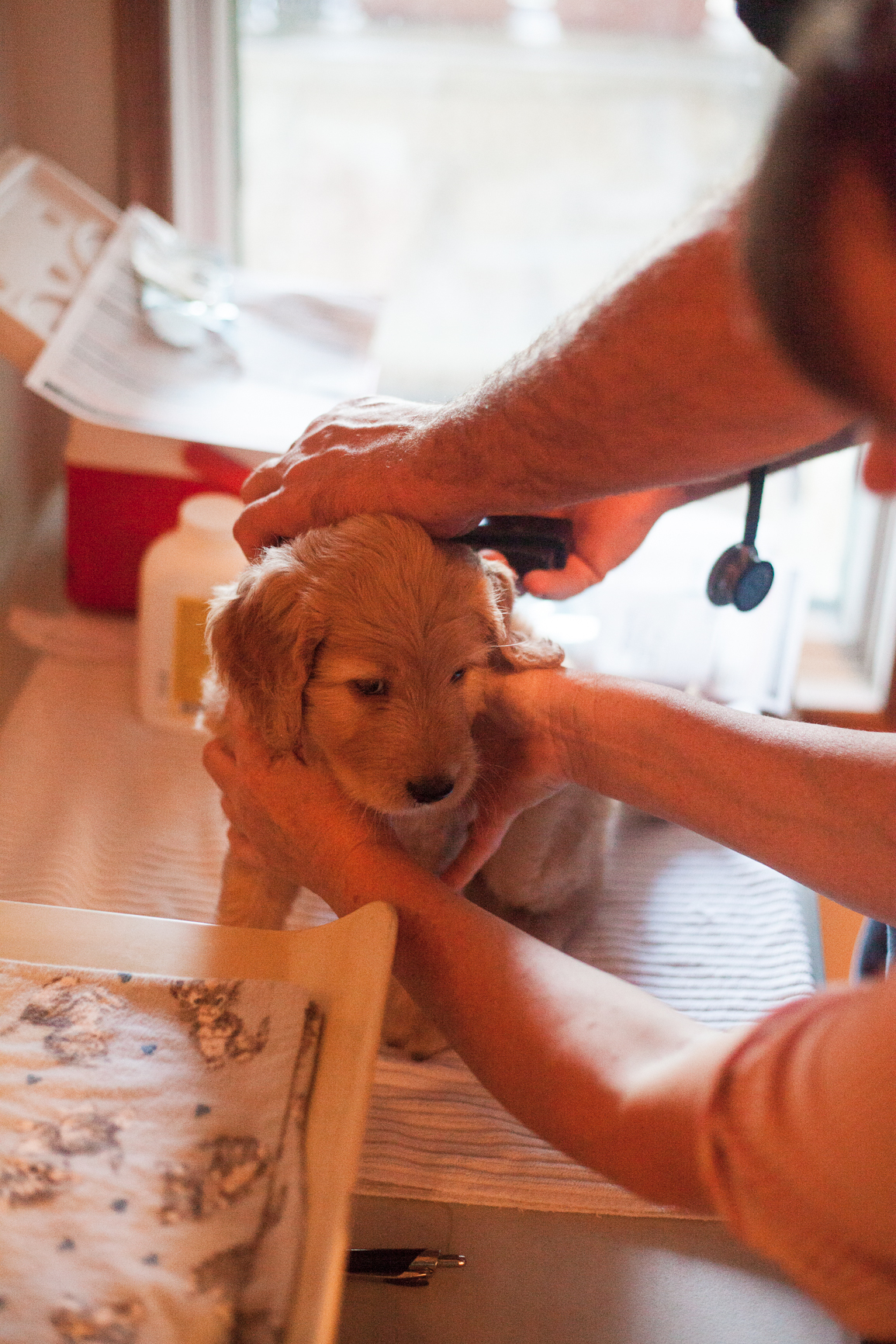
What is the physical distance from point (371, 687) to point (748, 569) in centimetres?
49

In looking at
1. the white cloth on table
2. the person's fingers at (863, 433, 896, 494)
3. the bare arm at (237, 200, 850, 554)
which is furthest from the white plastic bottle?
the person's fingers at (863, 433, 896, 494)

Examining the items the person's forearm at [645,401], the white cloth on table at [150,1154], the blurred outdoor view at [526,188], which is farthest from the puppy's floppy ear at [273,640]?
the blurred outdoor view at [526,188]

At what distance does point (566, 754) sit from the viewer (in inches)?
49.8

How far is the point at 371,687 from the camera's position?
1209 mm

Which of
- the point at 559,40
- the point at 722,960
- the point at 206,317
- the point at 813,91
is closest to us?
the point at 813,91

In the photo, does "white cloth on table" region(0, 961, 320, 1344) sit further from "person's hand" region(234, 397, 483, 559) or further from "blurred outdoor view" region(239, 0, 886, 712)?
"blurred outdoor view" region(239, 0, 886, 712)

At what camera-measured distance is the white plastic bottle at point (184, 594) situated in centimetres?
173

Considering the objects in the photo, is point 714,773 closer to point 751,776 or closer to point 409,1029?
point 751,776

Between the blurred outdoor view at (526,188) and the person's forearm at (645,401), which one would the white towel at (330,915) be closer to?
the blurred outdoor view at (526,188)

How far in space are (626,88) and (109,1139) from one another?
7.58 ft

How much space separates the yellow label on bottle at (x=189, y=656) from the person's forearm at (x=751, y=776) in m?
0.75

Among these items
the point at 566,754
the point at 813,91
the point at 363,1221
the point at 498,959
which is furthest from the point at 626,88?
the point at 363,1221

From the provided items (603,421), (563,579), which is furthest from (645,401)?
(563,579)

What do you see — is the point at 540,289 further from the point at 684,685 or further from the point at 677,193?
the point at 684,685
